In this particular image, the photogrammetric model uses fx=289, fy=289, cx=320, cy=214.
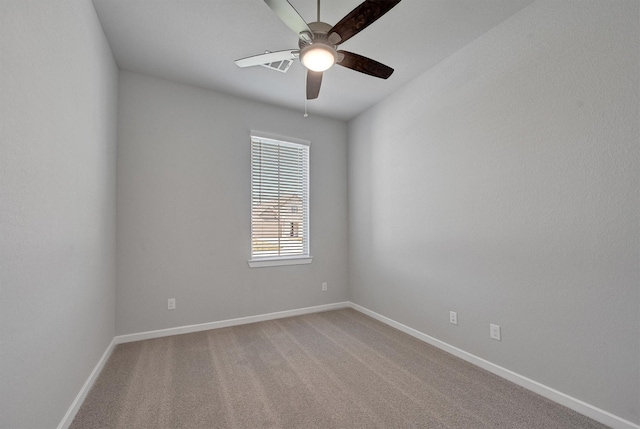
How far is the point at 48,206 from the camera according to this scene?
148 centimetres

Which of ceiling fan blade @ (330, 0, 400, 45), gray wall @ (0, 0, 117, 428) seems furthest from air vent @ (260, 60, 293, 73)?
gray wall @ (0, 0, 117, 428)

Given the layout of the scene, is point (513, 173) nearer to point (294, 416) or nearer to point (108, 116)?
point (294, 416)

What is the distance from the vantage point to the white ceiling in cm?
213

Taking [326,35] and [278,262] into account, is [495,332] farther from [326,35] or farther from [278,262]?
[326,35]

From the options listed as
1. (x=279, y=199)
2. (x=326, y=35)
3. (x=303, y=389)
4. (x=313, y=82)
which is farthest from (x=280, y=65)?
(x=303, y=389)

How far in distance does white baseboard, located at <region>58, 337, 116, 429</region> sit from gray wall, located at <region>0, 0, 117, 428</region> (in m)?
0.06

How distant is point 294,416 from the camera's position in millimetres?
1809

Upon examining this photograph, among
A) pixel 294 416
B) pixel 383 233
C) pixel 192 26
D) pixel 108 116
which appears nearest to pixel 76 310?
pixel 294 416

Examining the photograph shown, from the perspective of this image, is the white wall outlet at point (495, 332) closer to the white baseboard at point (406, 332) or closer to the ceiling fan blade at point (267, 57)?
the white baseboard at point (406, 332)

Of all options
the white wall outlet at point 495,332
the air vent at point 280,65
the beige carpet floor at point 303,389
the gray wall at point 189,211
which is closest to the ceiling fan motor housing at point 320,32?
the air vent at point 280,65

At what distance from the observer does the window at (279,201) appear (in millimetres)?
3682

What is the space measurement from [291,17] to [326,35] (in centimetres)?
25

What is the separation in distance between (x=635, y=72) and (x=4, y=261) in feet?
10.6

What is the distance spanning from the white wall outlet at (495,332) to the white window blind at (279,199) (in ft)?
7.54
